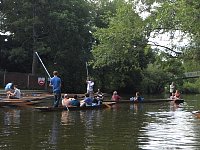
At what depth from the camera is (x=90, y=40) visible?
167 ft

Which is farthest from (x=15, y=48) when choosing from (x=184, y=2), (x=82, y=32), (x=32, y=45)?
(x=184, y=2)

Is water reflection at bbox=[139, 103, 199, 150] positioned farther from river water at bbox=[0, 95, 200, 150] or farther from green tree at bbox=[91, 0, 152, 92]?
green tree at bbox=[91, 0, 152, 92]

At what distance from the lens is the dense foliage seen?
2809 cm

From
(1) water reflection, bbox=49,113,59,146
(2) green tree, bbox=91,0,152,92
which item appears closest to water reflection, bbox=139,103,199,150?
(1) water reflection, bbox=49,113,59,146

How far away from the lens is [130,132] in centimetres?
1273

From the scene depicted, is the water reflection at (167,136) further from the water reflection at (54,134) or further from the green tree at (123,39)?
the green tree at (123,39)

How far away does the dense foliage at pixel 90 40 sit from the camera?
28086mm

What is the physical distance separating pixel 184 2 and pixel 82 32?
28709mm

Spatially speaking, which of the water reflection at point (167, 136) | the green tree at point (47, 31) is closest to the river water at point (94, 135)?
the water reflection at point (167, 136)

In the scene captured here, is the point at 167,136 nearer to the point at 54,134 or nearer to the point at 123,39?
the point at 54,134

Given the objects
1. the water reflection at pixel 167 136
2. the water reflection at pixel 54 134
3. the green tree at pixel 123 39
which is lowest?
the water reflection at pixel 167 136

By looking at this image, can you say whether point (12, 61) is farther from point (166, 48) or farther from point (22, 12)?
point (166, 48)

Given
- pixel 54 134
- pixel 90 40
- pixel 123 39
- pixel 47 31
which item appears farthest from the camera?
pixel 90 40

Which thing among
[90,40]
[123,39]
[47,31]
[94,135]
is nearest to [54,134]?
[94,135]
